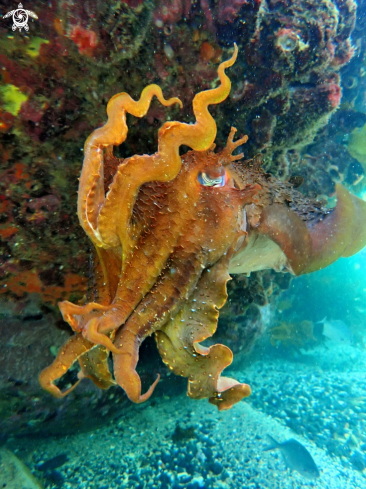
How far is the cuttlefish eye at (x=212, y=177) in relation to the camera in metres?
2.01

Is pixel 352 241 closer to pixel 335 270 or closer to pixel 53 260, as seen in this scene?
pixel 53 260

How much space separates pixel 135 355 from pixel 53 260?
1.79m

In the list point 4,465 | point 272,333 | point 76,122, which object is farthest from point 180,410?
point 272,333

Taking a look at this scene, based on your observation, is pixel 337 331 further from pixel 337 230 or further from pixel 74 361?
pixel 74 361

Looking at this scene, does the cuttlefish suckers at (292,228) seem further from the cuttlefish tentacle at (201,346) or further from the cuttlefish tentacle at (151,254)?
the cuttlefish tentacle at (151,254)

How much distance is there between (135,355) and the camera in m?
1.64

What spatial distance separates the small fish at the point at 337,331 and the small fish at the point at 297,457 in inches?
408

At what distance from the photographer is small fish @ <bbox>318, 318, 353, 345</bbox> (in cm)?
1577

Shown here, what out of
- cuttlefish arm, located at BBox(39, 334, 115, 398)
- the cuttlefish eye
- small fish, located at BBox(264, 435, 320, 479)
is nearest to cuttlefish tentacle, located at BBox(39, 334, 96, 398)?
cuttlefish arm, located at BBox(39, 334, 115, 398)

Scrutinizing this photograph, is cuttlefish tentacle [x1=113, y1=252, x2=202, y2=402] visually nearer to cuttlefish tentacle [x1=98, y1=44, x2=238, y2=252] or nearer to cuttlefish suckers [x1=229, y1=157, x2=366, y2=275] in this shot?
cuttlefish tentacle [x1=98, y1=44, x2=238, y2=252]

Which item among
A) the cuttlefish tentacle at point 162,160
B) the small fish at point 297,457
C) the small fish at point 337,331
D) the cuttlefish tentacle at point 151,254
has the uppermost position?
the cuttlefish tentacle at point 162,160

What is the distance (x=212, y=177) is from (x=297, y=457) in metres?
7.28

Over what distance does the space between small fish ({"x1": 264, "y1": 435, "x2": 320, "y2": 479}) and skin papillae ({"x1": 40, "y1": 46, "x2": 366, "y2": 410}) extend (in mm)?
5757

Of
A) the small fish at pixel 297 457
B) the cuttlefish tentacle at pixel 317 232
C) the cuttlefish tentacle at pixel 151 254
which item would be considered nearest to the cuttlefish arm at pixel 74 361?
the cuttlefish tentacle at pixel 151 254
